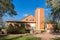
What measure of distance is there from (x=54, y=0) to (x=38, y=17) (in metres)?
38.7

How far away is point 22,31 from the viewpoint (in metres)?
35.2

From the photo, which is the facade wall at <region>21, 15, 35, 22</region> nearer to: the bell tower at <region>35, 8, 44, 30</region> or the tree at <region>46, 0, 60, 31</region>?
the bell tower at <region>35, 8, 44, 30</region>

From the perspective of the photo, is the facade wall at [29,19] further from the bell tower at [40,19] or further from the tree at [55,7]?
the tree at [55,7]

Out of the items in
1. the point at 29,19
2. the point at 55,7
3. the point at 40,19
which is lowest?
the point at 40,19

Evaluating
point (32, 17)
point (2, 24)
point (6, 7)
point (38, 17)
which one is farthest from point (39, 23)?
point (6, 7)

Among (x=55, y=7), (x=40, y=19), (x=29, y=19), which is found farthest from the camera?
(x=29, y=19)

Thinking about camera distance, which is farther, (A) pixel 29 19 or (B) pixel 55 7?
(A) pixel 29 19

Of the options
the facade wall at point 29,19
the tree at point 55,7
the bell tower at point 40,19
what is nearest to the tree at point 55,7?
the tree at point 55,7

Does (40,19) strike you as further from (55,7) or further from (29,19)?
(55,7)

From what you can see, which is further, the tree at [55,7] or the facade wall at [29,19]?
the facade wall at [29,19]

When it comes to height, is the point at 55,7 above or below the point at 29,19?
above

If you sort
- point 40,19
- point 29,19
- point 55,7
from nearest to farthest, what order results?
point 55,7 < point 40,19 < point 29,19

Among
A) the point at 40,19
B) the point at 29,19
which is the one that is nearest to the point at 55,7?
the point at 40,19

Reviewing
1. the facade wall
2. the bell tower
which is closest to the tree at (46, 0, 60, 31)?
the bell tower
